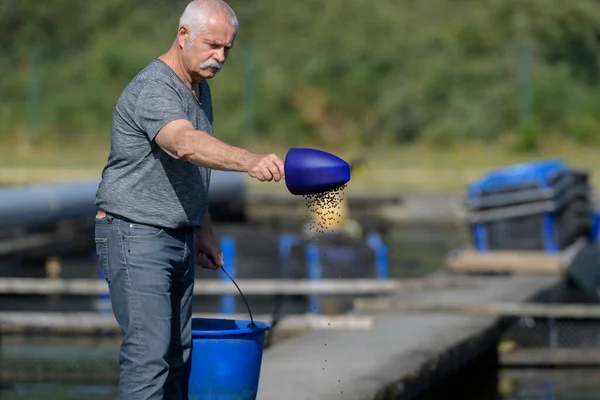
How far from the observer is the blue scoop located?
4.21m

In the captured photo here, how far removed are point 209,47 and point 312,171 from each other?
2.21 feet

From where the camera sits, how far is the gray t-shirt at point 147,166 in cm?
451

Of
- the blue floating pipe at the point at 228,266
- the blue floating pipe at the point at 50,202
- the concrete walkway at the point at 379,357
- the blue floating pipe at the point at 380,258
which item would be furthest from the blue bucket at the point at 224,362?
the blue floating pipe at the point at 50,202

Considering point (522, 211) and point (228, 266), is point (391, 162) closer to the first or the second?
point (522, 211)

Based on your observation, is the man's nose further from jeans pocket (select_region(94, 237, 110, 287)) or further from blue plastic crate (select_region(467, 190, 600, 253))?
blue plastic crate (select_region(467, 190, 600, 253))

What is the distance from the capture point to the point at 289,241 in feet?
44.7

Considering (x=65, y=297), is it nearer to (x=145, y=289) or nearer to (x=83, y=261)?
(x=83, y=261)

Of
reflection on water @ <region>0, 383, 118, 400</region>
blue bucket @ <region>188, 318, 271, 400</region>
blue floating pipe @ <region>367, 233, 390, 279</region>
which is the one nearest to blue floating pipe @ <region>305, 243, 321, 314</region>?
blue floating pipe @ <region>367, 233, 390, 279</region>

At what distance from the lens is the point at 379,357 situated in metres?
7.73

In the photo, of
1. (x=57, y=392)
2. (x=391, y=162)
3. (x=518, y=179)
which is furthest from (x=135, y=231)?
(x=391, y=162)

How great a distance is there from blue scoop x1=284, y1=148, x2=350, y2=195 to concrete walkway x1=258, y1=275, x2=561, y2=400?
89.0 inches

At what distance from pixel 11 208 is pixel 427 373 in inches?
361

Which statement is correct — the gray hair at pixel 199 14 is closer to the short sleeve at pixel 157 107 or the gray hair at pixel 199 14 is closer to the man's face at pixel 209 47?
the man's face at pixel 209 47

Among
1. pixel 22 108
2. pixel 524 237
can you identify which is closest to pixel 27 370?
pixel 524 237
